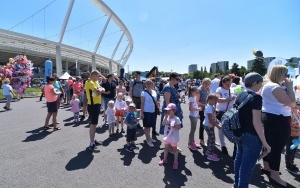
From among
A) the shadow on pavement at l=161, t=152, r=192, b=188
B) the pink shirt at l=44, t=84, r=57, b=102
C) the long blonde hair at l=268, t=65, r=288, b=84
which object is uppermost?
the long blonde hair at l=268, t=65, r=288, b=84

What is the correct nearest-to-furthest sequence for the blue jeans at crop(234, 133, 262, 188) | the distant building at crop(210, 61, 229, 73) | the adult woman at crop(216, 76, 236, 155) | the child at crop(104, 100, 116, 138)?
the blue jeans at crop(234, 133, 262, 188), the adult woman at crop(216, 76, 236, 155), the child at crop(104, 100, 116, 138), the distant building at crop(210, 61, 229, 73)

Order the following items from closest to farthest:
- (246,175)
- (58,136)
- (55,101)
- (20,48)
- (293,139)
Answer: (246,175) → (293,139) → (58,136) → (55,101) → (20,48)

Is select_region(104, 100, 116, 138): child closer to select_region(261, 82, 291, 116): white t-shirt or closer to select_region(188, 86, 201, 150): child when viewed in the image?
select_region(188, 86, 201, 150): child

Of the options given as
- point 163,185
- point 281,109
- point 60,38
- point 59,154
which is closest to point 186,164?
point 163,185

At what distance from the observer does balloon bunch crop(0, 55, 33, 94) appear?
1808 cm

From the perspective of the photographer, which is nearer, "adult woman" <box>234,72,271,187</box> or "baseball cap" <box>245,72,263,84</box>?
"adult woman" <box>234,72,271,187</box>

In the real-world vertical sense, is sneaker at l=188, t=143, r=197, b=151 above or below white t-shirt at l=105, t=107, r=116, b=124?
below

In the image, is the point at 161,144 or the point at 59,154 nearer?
the point at 59,154

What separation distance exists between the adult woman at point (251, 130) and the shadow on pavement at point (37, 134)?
5.61 meters

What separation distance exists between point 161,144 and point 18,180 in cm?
335

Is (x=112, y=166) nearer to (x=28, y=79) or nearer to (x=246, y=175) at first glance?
(x=246, y=175)

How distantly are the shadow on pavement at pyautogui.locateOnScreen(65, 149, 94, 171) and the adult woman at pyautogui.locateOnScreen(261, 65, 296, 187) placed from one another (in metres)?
3.37

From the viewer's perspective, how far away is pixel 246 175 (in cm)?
297

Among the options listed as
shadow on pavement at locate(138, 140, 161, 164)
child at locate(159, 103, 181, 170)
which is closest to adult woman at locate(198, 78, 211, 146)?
shadow on pavement at locate(138, 140, 161, 164)
